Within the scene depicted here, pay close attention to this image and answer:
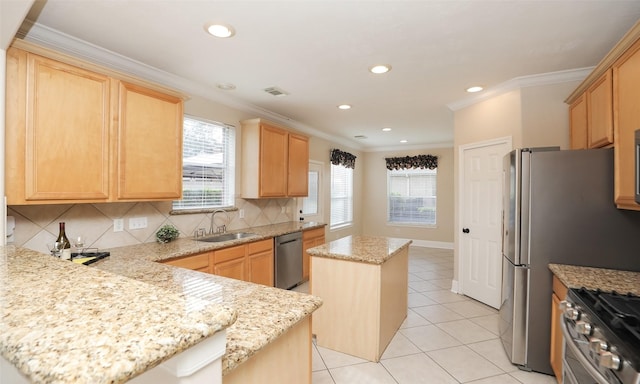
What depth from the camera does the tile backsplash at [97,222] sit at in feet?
6.95

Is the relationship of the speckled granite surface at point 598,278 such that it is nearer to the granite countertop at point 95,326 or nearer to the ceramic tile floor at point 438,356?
the ceramic tile floor at point 438,356

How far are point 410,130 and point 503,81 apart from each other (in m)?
2.50

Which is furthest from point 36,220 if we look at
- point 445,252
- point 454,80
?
point 445,252

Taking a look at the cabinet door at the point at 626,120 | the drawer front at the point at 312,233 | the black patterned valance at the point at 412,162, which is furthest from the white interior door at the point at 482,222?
the black patterned valance at the point at 412,162

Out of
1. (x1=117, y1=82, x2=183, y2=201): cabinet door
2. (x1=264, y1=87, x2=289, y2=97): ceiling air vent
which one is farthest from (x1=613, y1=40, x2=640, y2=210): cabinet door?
(x1=117, y1=82, x2=183, y2=201): cabinet door

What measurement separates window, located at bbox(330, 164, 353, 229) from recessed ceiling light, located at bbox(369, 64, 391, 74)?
11.7 ft

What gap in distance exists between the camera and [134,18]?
200 centimetres

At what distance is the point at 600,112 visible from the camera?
2174 millimetres

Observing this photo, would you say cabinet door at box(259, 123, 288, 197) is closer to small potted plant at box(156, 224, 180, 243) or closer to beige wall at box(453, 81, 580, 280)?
small potted plant at box(156, 224, 180, 243)

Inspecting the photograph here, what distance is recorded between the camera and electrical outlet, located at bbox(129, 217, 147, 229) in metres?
2.72

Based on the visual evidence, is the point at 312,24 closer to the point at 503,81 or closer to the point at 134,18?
the point at 134,18

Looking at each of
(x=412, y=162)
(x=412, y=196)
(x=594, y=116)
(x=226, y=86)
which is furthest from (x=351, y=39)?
(x=412, y=196)

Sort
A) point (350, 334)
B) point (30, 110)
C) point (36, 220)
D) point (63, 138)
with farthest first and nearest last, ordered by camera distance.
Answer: point (350, 334) < point (36, 220) < point (63, 138) < point (30, 110)

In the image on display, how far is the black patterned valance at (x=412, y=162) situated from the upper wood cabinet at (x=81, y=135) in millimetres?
5711
